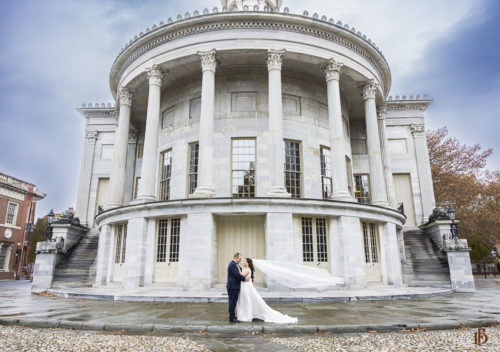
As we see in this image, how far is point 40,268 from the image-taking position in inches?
760

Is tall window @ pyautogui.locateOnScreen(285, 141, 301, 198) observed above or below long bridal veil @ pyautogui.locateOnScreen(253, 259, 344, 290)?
above

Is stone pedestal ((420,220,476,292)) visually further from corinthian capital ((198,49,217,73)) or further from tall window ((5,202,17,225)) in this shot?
tall window ((5,202,17,225))

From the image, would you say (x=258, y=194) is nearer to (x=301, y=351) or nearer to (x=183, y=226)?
(x=183, y=226)

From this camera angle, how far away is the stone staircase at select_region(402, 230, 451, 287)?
778 inches

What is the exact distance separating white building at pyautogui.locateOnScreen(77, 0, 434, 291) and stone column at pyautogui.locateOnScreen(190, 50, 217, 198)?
6cm

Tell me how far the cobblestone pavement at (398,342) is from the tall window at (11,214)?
43244 millimetres

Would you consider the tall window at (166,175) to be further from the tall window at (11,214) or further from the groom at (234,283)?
the tall window at (11,214)

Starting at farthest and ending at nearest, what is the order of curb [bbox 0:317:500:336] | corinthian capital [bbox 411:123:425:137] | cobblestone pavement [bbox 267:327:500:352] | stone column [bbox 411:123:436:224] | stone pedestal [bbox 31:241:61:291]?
corinthian capital [bbox 411:123:425:137] < stone column [bbox 411:123:436:224] < stone pedestal [bbox 31:241:61:291] < curb [bbox 0:317:500:336] < cobblestone pavement [bbox 267:327:500:352]

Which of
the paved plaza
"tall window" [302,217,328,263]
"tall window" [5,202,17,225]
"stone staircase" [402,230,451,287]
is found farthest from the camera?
"tall window" [5,202,17,225]

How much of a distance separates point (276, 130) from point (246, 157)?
306 centimetres

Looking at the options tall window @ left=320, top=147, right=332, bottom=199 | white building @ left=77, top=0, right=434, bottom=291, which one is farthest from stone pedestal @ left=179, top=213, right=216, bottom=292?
tall window @ left=320, top=147, right=332, bottom=199

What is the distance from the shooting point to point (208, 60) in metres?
19.8

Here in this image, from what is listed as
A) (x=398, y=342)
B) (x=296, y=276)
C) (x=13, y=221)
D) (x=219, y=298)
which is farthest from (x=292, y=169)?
(x=13, y=221)

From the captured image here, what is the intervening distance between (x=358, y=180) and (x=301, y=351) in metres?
23.1
